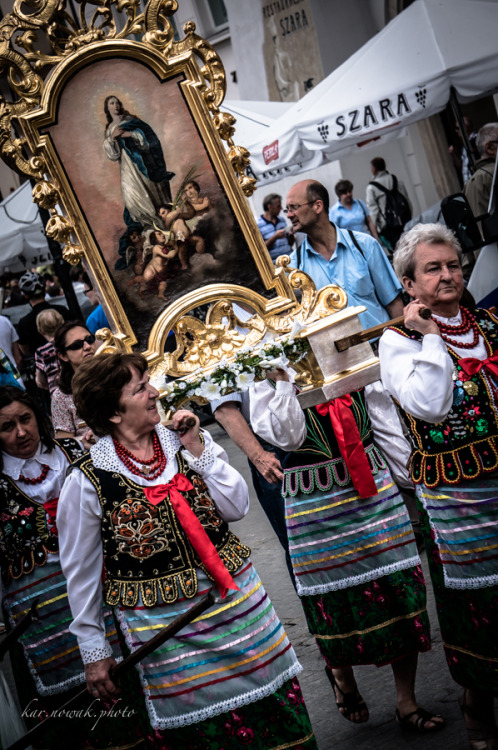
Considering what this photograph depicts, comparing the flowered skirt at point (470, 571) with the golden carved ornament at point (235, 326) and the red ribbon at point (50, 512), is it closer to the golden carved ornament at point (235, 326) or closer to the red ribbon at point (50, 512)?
the golden carved ornament at point (235, 326)

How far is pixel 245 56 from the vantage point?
19.0 metres

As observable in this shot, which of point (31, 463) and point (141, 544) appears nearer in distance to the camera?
point (141, 544)

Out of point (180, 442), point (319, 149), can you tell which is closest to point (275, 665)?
point (180, 442)

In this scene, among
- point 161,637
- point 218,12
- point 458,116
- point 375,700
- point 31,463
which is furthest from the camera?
point 218,12

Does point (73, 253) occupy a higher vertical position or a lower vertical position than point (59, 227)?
lower

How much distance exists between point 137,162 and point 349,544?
1.94 meters

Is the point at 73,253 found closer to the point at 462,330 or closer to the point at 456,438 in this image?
the point at 462,330

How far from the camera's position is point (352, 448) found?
427 centimetres

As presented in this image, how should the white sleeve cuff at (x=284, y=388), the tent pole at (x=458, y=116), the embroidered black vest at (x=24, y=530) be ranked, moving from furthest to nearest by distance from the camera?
the tent pole at (x=458, y=116), the embroidered black vest at (x=24, y=530), the white sleeve cuff at (x=284, y=388)

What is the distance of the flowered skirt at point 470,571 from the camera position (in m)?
3.59

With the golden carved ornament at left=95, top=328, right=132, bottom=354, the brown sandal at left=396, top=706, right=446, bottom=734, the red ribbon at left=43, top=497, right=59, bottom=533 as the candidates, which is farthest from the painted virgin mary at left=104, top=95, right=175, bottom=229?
the brown sandal at left=396, top=706, right=446, bottom=734

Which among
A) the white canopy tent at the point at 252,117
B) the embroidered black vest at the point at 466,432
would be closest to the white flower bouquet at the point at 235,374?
the embroidered black vest at the point at 466,432

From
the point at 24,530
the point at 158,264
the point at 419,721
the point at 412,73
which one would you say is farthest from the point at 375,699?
the point at 412,73

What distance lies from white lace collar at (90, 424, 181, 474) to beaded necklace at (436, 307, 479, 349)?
1083 mm
